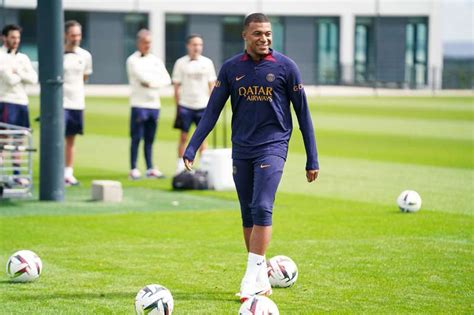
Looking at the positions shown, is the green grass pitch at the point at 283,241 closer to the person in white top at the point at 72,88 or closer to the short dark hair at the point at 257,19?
the person in white top at the point at 72,88

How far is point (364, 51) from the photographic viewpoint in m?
65.6

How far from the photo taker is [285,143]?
9.21 m

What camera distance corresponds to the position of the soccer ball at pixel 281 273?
374 inches

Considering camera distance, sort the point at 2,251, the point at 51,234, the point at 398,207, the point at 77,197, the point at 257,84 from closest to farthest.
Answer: the point at 257,84
the point at 2,251
the point at 51,234
the point at 398,207
the point at 77,197

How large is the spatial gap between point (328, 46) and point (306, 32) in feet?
6.34

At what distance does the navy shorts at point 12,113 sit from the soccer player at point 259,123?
812cm

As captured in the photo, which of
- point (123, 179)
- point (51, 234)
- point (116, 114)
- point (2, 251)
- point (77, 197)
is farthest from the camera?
point (116, 114)

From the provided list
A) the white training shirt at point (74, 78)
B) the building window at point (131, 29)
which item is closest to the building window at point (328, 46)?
the building window at point (131, 29)

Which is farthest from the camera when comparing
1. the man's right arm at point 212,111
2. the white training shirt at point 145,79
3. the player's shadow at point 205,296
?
the white training shirt at point 145,79

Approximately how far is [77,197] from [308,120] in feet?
24.4

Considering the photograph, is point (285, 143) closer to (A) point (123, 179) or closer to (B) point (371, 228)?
(B) point (371, 228)

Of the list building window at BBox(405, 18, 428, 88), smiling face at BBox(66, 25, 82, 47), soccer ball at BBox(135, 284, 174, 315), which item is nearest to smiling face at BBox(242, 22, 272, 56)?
soccer ball at BBox(135, 284, 174, 315)

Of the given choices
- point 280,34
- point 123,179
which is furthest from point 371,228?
point 280,34

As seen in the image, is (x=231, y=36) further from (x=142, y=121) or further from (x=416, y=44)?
(x=142, y=121)
